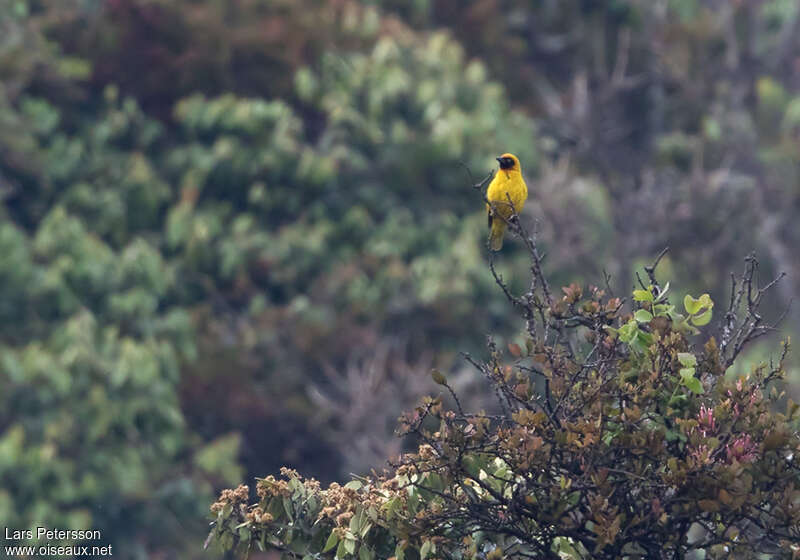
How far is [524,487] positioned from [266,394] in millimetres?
12670

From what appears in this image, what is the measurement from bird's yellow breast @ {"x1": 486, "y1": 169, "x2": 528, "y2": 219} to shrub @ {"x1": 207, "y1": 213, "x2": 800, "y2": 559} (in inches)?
114

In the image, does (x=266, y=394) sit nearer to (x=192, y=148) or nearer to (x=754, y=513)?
(x=192, y=148)

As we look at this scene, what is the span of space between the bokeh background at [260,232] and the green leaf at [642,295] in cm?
984

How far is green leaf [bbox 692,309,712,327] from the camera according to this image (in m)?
4.31

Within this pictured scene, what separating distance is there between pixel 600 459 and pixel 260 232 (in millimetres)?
13592

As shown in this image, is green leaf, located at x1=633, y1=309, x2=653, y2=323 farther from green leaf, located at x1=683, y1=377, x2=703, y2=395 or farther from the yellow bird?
the yellow bird

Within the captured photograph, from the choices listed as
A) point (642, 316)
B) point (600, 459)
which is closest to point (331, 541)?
point (600, 459)

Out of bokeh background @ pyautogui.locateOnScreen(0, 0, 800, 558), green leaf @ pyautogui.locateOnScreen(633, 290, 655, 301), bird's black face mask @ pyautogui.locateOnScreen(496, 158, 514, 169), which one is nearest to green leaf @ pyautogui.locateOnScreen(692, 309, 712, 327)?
green leaf @ pyautogui.locateOnScreen(633, 290, 655, 301)

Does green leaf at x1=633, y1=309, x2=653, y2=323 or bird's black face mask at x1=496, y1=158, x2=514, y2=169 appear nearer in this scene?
green leaf at x1=633, y1=309, x2=653, y2=323

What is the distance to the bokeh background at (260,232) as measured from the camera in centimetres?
1500

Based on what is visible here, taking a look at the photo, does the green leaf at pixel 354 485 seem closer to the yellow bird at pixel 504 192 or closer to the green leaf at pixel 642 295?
the green leaf at pixel 642 295

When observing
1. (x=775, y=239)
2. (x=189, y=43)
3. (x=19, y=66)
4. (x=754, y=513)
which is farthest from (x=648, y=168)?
(x=754, y=513)

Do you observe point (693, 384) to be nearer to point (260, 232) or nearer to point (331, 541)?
point (331, 541)

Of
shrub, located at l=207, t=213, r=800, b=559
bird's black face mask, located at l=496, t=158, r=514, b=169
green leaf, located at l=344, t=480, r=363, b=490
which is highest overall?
bird's black face mask, located at l=496, t=158, r=514, b=169
